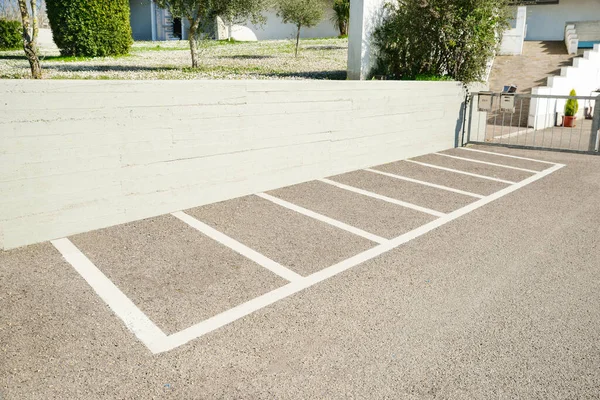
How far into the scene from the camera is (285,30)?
3002 centimetres

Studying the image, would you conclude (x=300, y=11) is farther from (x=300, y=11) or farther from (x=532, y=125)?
(x=532, y=125)

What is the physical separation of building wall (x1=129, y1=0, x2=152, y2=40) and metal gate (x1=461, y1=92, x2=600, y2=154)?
2617 centimetres

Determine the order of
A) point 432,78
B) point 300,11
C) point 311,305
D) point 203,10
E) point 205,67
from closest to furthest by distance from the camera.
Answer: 1. point 311,305
2. point 432,78
3. point 203,10
4. point 205,67
5. point 300,11

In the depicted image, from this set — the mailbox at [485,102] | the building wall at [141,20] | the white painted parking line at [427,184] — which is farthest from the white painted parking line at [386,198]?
the building wall at [141,20]

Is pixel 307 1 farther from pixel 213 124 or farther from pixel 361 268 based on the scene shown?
pixel 361 268

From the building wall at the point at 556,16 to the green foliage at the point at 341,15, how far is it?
35.2ft

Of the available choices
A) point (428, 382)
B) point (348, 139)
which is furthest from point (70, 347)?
point (348, 139)

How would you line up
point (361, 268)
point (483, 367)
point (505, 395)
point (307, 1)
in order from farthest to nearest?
point (307, 1)
point (361, 268)
point (483, 367)
point (505, 395)

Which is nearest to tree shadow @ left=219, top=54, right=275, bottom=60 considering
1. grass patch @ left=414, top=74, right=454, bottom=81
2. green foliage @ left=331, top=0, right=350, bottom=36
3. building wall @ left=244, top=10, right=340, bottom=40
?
grass patch @ left=414, top=74, right=454, bottom=81

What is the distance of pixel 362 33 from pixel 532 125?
664cm

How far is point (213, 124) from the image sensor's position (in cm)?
609

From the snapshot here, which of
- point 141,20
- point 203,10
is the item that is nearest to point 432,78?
point 203,10

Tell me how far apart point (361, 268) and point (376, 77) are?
9.59 meters

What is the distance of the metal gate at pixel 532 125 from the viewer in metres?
10.8
